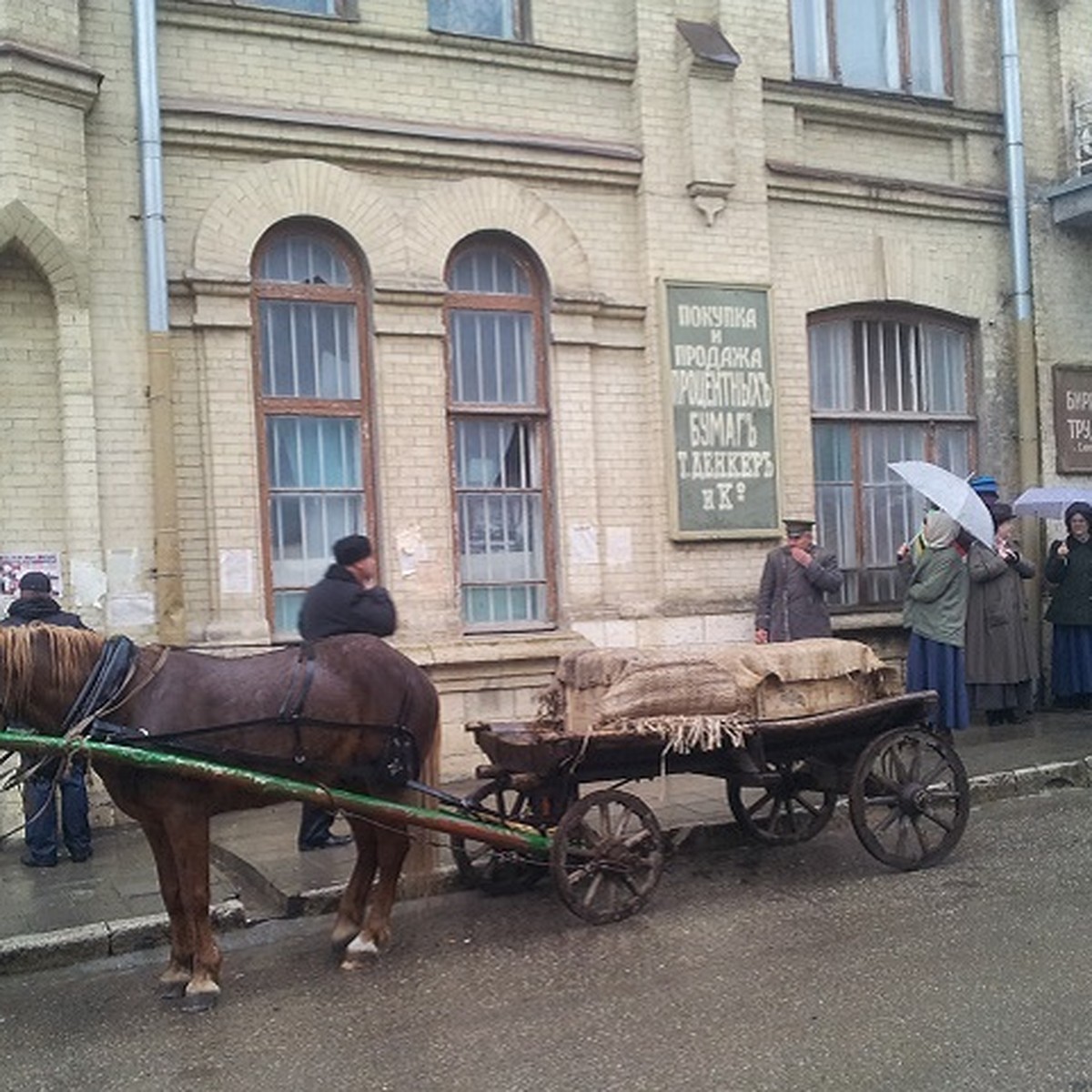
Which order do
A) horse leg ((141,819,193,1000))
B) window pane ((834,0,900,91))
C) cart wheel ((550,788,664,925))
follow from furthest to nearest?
window pane ((834,0,900,91))
cart wheel ((550,788,664,925))
horse leg ((141,819,193,1000))

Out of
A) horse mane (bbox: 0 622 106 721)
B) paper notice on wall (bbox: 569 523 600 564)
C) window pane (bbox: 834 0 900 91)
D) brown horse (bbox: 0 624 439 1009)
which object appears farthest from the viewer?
window pane (bbox: 834 0 900 91)

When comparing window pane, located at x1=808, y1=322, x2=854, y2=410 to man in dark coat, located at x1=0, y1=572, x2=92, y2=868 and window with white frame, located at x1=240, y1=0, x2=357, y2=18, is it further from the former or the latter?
man in dark coat, located at x1=0, y1=572, x2=92, y2=868

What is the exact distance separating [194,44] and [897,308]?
6.25m

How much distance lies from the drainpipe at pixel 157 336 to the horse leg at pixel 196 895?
11.2 feet

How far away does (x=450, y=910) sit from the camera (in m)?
6.45

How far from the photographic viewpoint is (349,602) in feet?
20.6

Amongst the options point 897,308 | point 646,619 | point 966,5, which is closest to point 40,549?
point 646,619

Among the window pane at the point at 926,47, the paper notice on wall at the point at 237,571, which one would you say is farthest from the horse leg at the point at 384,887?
the window pane at the point at 926,47

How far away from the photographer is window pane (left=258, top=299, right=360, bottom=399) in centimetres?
904

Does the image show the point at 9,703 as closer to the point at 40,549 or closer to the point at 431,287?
the point at 40,549

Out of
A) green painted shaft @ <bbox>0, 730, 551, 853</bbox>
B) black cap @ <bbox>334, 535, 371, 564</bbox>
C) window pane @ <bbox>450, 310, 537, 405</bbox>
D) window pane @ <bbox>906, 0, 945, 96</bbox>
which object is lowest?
green painted shaft @ <bbox>0, 730, 551, 853</bbox>

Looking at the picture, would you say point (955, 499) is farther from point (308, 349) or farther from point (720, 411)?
point (308, 349)

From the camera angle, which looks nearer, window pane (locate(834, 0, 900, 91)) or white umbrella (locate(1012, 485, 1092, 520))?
white umbrella (locate(1012, 485, 1092, 520))

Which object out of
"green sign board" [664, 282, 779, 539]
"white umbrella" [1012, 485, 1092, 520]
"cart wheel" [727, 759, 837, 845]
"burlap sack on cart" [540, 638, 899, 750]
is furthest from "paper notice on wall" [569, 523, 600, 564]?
"white umbrella" [1012, 485, 1092, 520]
